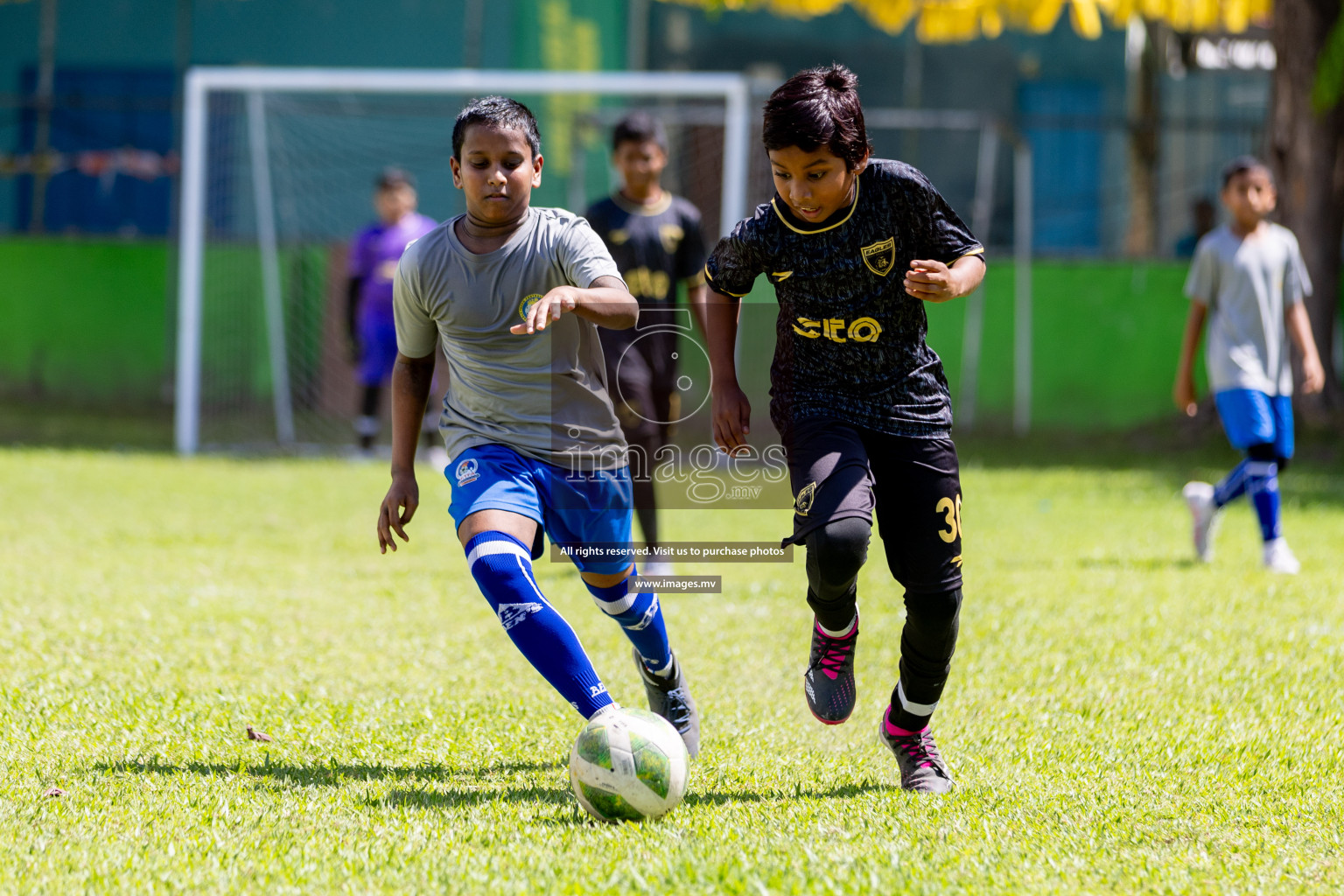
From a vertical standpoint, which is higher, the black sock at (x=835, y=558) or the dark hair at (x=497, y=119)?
the dark hair at (x=497, y=119)

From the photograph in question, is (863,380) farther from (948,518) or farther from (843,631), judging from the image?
(843,631)

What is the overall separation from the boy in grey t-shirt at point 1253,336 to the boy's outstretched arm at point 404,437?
4.50 m

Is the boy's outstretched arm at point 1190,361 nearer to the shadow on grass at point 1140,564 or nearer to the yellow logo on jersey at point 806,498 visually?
the shadow on grass at point 1140,564

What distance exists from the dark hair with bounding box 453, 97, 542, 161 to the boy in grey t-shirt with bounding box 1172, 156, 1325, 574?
438cm

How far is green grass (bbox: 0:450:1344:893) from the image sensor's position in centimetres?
311

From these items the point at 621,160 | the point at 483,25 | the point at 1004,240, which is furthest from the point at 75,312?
the point at 621,160

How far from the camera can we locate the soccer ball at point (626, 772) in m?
3.40

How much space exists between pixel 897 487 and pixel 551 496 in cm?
89

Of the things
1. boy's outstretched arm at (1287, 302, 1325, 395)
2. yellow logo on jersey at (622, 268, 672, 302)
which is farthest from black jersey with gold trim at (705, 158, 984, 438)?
boy's outstretched arm at (1287, 302, 1325, 395)

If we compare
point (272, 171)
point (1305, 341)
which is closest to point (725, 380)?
point (1305, 341)

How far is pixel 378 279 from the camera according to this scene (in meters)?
12.2

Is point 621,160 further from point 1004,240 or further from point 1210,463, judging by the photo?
point 1004,240

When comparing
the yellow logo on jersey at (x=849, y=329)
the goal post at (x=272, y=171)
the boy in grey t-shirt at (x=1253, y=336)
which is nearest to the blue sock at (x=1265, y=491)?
the boy in grey t-shirt at (x=1253, y=336)

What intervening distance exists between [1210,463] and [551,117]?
785cm
